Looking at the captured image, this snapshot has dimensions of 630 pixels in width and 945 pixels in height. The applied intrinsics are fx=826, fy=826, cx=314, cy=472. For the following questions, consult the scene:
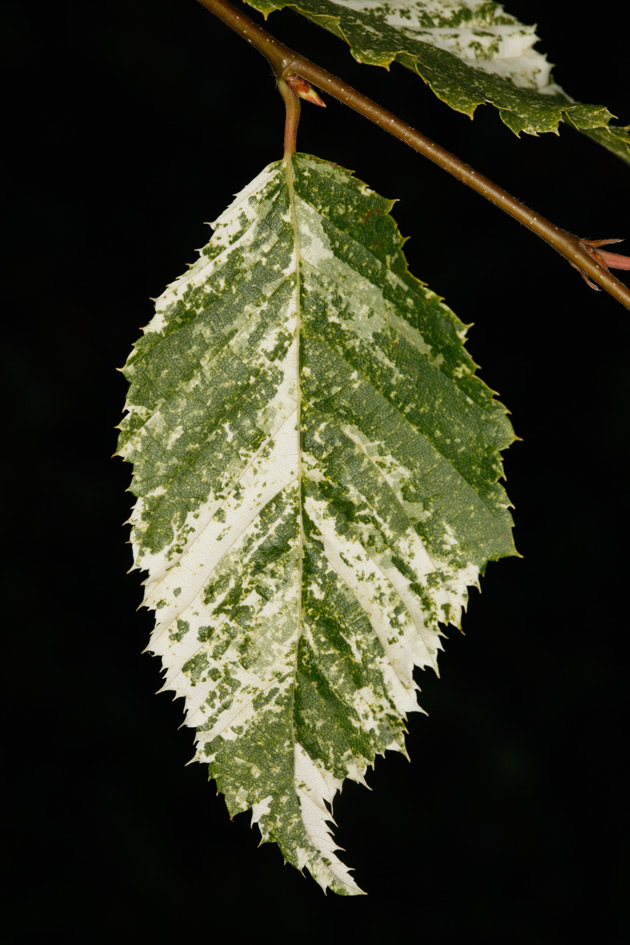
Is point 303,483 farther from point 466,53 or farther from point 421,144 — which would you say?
point 466,53

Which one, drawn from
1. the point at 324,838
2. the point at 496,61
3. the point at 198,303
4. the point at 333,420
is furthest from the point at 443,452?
the point at 496,61

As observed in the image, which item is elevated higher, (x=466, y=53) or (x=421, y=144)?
(x=466, y=53)

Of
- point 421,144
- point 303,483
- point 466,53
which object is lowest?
point 303,483

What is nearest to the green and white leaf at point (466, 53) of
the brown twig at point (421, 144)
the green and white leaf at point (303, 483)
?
the brown twig at point (421, 144)

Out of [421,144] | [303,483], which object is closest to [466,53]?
[421,144]

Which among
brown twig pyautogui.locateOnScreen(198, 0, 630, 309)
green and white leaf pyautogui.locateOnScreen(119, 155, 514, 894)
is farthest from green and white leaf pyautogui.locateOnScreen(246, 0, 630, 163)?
green and white leaf pyautogui.locateOnScreen(119, 155, 514, 894)

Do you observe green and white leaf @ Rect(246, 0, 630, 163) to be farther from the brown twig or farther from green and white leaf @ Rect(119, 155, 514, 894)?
green and white leaf @ Rect(119, 155, 514, 894)

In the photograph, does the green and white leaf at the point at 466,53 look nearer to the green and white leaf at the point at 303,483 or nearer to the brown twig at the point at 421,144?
the brown twig at the point at 421,144

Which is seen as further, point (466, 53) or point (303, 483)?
point (466, 53)
